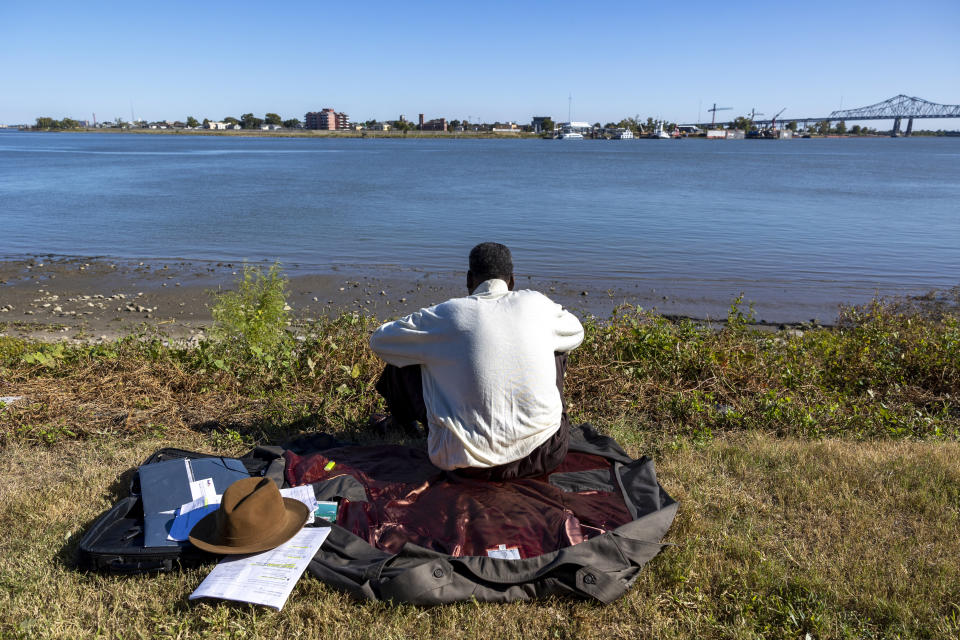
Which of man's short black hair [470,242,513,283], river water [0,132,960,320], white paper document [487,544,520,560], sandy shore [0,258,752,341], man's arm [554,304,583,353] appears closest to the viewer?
white paper document [487,544,520,560]

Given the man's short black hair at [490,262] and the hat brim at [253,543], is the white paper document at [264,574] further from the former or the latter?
the man's short black hair at [490,262]

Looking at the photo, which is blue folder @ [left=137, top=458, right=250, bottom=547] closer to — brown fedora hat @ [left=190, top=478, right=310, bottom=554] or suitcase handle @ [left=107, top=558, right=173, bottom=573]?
suitcase handle @ [left=107, top=558, right=173, bottom=573]

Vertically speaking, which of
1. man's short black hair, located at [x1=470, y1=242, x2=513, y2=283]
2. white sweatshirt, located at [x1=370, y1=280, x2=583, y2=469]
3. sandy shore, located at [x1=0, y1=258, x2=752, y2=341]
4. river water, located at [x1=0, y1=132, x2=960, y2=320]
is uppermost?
man's short black hair, located at [x1=470, y1=242, x2=513, y2=283]

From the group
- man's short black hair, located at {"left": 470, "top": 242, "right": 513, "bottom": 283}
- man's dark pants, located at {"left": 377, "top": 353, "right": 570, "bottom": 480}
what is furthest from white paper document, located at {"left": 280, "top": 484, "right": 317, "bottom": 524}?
man's short black hair, located at {"left": 470, "top": 242, "right": 513, "bottom": 283}

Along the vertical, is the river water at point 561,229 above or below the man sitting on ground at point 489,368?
below

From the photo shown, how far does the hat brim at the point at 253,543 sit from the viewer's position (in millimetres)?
3520

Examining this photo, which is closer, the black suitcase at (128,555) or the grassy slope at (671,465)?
the grassy slope at (671,465)

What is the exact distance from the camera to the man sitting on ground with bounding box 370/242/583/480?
3949mm

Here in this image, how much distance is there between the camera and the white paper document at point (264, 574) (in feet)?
10.7

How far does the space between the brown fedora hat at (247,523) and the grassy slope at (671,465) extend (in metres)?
0.25

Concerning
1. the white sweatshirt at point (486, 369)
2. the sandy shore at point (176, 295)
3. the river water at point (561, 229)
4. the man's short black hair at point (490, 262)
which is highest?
the man's short black hair at point (490, 262)

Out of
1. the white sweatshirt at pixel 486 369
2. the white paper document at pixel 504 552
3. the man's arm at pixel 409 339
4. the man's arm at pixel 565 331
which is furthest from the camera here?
the man's arm at pixel 565 331

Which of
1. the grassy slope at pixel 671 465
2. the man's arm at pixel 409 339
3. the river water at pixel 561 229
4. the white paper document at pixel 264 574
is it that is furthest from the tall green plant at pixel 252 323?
the river water at pixel 561 229

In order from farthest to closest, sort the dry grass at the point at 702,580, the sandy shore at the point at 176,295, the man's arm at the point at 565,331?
the sandy shore at the point at 176,295, the man's arm at the point at 565,331, the dry grass at the point at 702,580
